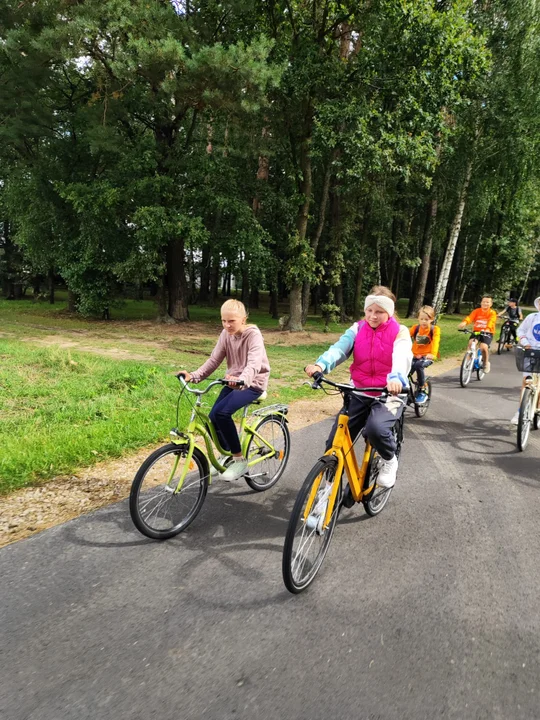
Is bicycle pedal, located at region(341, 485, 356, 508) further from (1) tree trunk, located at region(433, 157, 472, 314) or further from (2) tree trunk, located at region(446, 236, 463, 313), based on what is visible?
(2) tree trunk, located at region(446, 236, 463, 313)

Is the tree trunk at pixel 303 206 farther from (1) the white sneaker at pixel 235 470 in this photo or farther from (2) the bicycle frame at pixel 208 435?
(1) the white sneaker at pixel 235 470

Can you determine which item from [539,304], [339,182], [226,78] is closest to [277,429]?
[539,304]

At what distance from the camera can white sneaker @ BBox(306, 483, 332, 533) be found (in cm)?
300

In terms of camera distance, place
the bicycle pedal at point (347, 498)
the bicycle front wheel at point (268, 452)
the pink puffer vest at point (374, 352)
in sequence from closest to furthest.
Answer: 1. the bicycle pedal at point (347, 498)
2. the pink puffer vest at point (374, 352)
3. the bicycle front wheel at point (268, 452)

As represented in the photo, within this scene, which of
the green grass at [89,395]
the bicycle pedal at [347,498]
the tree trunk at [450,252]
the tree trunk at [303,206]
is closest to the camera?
the bicycle pedal at [347,498]

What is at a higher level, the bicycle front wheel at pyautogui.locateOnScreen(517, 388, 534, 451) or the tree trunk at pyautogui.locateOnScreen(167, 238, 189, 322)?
the tree trunk at pyautogui.locateOnScreen(167, 238, 189, 322)

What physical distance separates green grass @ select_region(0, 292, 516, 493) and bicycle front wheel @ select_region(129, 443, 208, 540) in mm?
1616

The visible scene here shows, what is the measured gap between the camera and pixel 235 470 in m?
4.09

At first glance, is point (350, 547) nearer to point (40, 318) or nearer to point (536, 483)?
point (536, 483)

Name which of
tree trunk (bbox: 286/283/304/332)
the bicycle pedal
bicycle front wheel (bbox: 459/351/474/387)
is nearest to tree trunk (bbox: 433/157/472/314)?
tree trunk (bbox: 286/283/304/332)

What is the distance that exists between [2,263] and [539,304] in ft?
104

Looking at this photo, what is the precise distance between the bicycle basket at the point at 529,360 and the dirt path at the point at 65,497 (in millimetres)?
5014

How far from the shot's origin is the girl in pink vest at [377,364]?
3488 mm

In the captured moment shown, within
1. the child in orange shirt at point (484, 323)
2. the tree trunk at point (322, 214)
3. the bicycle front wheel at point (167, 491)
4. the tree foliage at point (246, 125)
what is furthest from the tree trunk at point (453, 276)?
the bicycle front wheel at point (167, 491)
